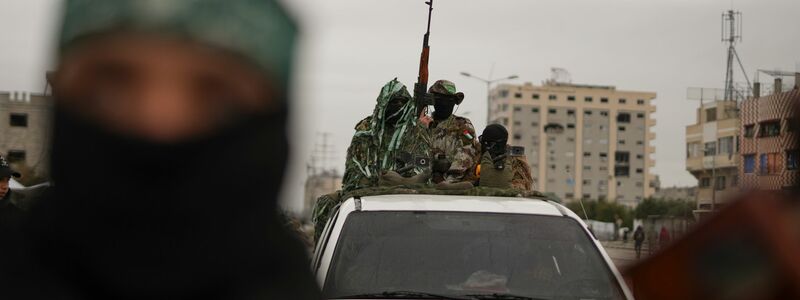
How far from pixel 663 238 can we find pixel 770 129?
20 cm

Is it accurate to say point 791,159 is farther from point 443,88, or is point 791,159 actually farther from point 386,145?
point 443,88

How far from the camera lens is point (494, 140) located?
702 centimetres

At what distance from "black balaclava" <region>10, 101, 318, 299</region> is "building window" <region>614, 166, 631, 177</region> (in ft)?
551

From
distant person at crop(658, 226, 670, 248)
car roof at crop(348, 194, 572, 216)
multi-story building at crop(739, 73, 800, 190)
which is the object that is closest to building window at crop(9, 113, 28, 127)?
distant person at crop(658, 226, 670, 248)

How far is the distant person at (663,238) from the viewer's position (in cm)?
130

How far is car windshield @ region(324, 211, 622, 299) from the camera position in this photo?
15.4ft

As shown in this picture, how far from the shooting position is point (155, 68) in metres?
1.39

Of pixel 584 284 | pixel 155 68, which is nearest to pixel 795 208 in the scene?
pixel 155 68

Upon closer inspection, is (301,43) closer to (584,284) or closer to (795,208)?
(795,208)

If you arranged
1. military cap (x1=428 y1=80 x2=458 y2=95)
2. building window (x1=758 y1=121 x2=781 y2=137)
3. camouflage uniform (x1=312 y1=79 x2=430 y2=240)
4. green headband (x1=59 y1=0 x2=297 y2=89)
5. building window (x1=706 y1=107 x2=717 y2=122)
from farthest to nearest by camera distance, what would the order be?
building window (x1=706 y1=107 x2=717 y2=122)
military cap (x1=428 y1=80 x2=458 y2=95)
camouflage uniform (x1=312 y1=79 x2=430 y2=240)
green headband (x1=59 y1=0 x2=297 y2=89)
building window (x1=758 y1=121 x2=781 y2=137)

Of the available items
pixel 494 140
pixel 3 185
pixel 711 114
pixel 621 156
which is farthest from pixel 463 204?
pixel 621 156

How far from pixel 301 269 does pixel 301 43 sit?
13.9 inches

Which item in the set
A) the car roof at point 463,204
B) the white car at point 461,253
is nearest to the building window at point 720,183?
the white car at point 461,253

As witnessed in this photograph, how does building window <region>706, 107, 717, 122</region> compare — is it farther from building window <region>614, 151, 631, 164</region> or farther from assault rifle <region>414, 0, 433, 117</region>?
assault rifle <region>414, 0, 433, 117</region>
